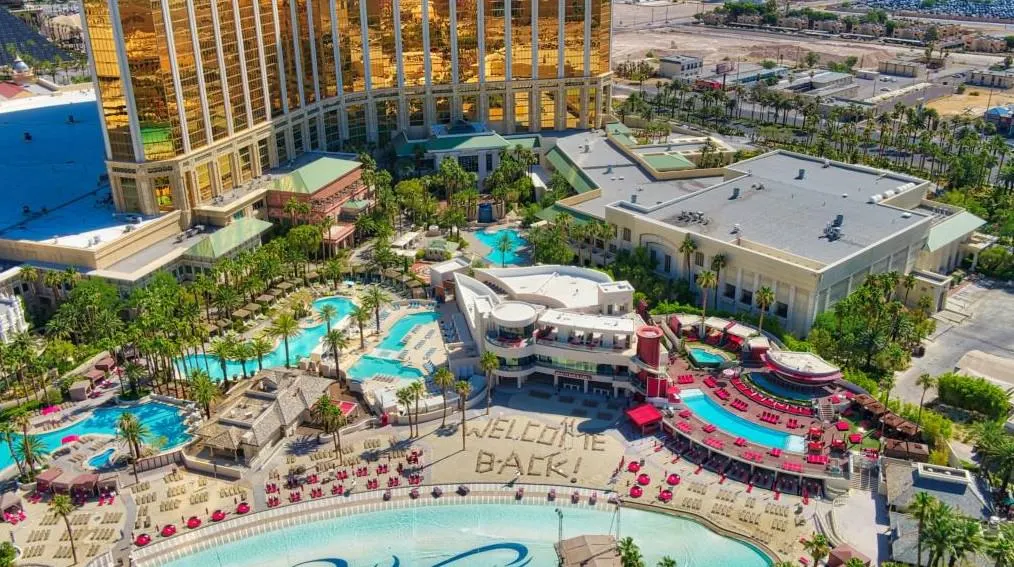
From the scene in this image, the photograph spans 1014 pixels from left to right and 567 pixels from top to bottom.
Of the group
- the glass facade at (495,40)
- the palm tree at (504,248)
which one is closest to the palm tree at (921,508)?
the palm tree at (504,248)

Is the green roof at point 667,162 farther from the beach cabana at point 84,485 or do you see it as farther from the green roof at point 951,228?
the beach cabana at point 84,485

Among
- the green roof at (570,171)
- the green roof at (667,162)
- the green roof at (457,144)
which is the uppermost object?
the green roof at (457,144)

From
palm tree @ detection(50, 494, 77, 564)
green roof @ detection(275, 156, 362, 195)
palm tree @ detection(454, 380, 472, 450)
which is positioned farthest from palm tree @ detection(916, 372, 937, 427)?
green roof @ detection(275, 156, 362, 195)

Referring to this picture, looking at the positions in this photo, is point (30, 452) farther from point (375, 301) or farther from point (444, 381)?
point (375, 301)

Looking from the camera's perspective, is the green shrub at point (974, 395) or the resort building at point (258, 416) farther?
the green shrub at point (974, 395)

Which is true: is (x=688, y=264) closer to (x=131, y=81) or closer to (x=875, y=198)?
(x=875, y=198)

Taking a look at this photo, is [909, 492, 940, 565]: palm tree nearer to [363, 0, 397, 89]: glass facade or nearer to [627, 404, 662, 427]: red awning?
[627, 404, 662, 427]: red awning
